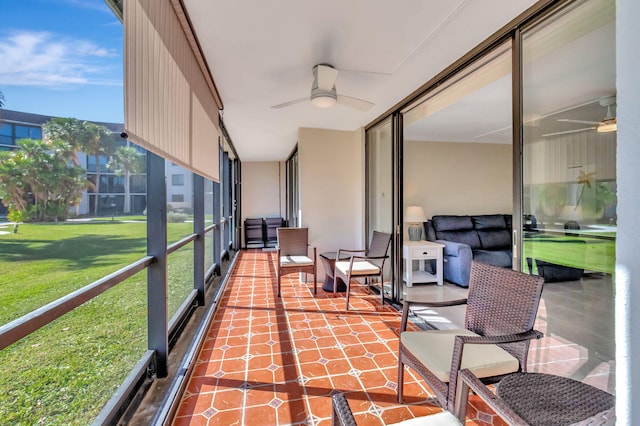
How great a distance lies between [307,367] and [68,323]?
1.55 metres

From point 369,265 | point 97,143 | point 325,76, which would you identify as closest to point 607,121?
point 325,76

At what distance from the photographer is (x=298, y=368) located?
2.19 meters

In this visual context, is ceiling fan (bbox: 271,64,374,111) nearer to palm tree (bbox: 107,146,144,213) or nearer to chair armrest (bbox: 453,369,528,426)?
palm tree (bbox: 107,146,144,213)

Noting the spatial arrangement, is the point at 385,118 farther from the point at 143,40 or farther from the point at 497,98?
the point at 143,40

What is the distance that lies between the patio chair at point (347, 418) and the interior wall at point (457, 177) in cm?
427

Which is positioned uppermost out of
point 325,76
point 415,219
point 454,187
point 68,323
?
point 325,76

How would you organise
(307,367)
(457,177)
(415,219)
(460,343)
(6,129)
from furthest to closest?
(457,177) < (415,219) < (307,367) < (460,343) < (6,129)

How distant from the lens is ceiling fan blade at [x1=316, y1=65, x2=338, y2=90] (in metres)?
2.40

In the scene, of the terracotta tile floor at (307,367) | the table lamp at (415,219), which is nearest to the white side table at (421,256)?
the table lamp at (415,219)

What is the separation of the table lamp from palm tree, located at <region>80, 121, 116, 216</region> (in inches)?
155

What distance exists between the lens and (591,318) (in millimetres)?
1517

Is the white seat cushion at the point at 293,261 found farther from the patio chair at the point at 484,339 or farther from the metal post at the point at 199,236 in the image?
the patio chair at the point at 484,339

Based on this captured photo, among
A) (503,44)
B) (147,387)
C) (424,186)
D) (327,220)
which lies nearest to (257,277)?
(327,220)

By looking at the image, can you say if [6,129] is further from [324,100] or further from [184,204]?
[184,204]
